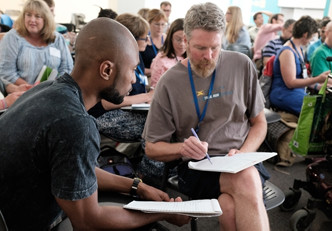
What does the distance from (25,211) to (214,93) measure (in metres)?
1.05

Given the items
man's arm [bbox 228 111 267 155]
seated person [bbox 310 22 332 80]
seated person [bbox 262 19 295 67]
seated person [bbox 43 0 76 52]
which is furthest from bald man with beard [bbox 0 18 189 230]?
seated person [bbox 262 19 295 67]

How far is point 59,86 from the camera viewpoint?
94 centimetres

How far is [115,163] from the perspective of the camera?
6.47 feet

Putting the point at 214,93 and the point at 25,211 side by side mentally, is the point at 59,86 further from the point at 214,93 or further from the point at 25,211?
the point at 214,93

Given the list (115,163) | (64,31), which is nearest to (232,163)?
(115,163)

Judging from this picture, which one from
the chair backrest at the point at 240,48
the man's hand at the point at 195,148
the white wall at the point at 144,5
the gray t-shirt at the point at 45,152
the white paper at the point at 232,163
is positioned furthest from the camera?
the white wall at the point at 144,5

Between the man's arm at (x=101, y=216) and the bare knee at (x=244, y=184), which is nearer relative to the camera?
the man's arm at (x=101, y=216)

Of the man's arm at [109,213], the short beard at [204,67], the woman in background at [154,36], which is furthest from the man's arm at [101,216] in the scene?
the woman in background at [154,36]

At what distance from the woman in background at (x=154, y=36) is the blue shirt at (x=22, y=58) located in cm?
108

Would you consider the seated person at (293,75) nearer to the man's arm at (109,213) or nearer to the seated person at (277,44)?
the seated person at (277,44)

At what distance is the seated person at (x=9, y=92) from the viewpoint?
Answer: 1961 millimetres

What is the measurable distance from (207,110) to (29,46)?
72.2 inches

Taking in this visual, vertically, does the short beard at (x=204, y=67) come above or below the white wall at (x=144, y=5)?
below

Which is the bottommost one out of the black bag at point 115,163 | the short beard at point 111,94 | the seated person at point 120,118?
the black bag at point 115,163
